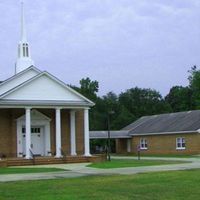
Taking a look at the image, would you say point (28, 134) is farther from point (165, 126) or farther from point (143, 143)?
point (143, 143)

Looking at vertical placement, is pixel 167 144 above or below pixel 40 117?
below

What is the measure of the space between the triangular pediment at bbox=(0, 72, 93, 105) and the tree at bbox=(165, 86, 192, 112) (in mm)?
61159

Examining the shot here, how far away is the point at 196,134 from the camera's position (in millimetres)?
57062

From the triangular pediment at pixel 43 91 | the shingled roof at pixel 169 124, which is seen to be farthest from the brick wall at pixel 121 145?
the triangular pediment at pixel 43 91

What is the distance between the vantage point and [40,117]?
1742 inches

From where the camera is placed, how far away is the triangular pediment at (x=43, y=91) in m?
41.7

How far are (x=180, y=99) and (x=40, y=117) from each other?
67202mm

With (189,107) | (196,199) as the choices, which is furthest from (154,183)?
(189,107)

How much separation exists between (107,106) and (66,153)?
52.2 meters

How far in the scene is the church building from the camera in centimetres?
4162

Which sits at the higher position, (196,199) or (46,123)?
(46,123)

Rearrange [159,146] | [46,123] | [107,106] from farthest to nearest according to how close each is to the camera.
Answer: [107,106] → [159,146] → [46,123]

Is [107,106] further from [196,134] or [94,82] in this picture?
[196,134]

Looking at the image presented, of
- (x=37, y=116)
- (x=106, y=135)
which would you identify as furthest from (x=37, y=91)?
(x=106, y=135)
